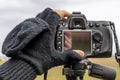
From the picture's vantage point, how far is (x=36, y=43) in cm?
123

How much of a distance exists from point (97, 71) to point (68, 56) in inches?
27.6

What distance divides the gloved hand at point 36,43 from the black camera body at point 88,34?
0.49 meters

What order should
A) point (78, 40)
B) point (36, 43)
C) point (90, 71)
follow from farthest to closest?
point (90, 71) < point (78, 40) < point (36, 43)

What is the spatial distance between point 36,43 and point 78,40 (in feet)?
1.97

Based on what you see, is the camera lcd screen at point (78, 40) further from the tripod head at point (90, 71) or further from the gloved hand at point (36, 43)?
the gloved hand at point (36, 43)

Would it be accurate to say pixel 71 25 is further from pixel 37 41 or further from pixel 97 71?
pixel 37 41

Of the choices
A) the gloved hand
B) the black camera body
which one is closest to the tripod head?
the black camera body

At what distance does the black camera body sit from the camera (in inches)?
70.9

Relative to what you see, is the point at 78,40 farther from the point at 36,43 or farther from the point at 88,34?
the point at 36,43

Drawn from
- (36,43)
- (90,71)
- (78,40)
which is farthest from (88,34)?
(36,43)

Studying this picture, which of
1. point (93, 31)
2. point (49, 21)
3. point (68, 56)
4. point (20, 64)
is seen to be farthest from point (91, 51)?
point (20, 64)

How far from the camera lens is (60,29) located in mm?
1831

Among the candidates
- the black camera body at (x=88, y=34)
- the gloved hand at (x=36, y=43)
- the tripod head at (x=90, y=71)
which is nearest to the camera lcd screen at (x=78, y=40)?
the black camera body at (x=88, y=34)

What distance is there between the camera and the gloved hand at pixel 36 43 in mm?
1180
